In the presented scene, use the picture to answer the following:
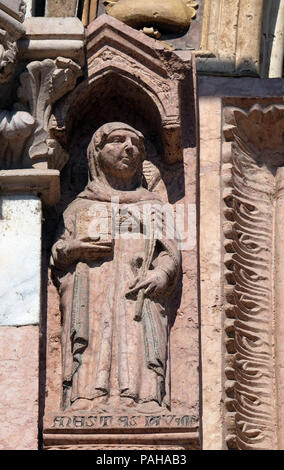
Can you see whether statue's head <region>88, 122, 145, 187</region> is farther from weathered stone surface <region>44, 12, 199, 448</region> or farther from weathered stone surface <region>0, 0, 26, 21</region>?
weathered stone surface <region>0, 0, 26, 21</region>

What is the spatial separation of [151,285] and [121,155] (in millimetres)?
683

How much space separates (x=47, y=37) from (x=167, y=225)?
995 mm

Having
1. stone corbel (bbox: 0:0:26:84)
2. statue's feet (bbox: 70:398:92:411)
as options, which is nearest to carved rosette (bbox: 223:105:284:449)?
statue's feet (bbox: 70:398:92:411)

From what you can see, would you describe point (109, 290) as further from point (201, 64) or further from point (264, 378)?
point (201, 64)

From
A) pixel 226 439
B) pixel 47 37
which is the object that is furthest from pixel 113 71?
pixel 226 439

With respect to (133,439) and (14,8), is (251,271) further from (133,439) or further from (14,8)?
(14,8)

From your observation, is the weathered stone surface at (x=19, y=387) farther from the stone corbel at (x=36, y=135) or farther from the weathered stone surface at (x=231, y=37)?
the weathered stone surface at (x=231, y=37)

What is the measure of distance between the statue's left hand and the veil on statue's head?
0.62 m

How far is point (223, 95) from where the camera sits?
10.3 metres

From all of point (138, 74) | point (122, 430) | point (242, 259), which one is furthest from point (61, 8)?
point (122, 430)

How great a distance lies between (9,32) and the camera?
955cm

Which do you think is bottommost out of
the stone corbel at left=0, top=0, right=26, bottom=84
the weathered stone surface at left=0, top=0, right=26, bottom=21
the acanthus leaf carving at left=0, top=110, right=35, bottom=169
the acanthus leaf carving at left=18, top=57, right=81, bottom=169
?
the acanthus leaf carving at left=0, top=110, right=35, bottom=169

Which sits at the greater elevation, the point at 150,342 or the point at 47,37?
the point at 47,37

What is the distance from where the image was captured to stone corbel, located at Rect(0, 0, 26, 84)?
9.48 meters
